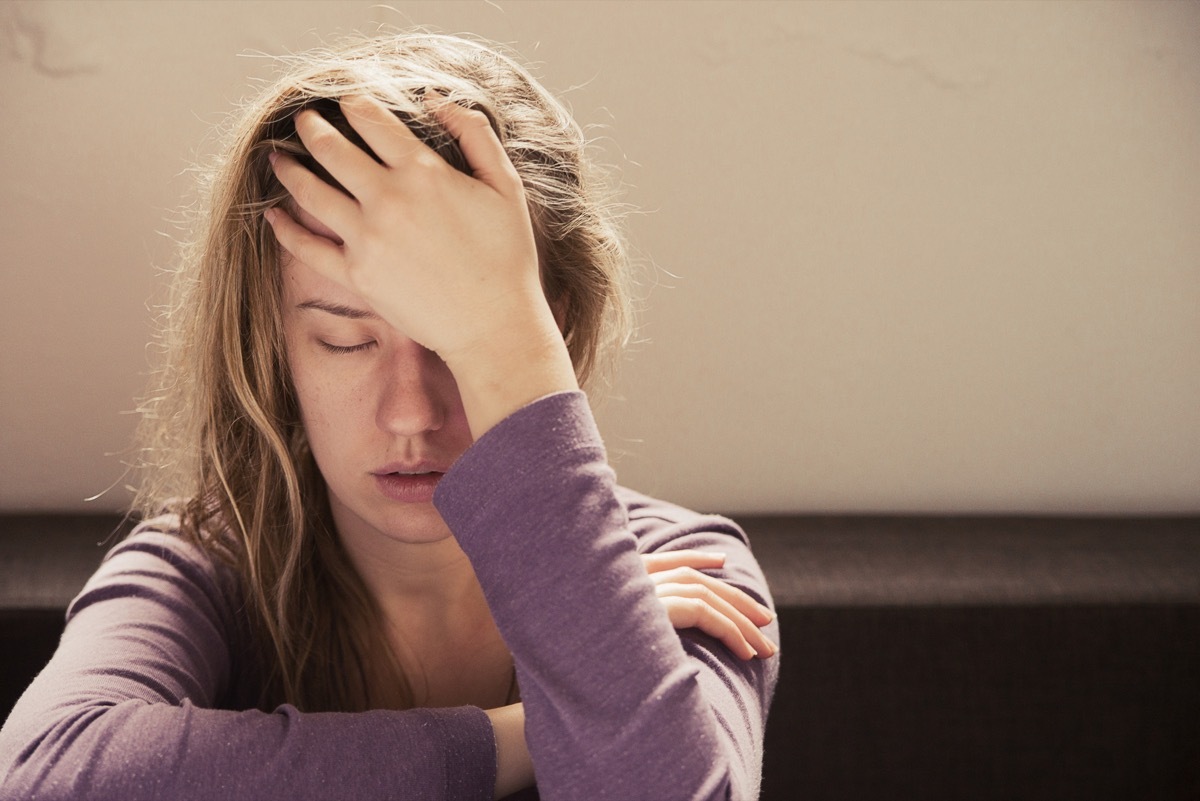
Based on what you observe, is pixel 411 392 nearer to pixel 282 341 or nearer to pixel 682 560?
pixel 282 341

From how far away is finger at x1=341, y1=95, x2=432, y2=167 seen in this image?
27.1 inches

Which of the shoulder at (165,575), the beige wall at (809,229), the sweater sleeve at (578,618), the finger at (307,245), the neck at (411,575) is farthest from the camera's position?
the beige wall at (809,229)

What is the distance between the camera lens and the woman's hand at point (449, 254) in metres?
0.66

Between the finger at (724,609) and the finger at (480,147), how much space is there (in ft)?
0.95

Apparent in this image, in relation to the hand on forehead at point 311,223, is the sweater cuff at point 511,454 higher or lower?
lower

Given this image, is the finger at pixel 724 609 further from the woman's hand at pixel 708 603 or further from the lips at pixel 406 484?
the lips at pixel 406 484

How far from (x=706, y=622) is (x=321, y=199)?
Answer: 0.38m

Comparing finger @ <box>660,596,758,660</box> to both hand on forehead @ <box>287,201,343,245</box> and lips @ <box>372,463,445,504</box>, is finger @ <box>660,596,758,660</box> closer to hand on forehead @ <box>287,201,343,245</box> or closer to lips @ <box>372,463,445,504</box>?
lips @ <box>372,463,445,504</box>

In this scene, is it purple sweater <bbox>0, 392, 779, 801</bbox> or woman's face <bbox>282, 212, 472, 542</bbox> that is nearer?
purple sweater <bbox>0, 392, 779, 801</bbox>

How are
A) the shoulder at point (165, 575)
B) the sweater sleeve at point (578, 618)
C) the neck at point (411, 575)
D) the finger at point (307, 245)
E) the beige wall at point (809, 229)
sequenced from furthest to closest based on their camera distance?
1. the beige wall at point (809, 229)
2. the neck at point (411, 575)
3. the shoulder at point (165, 575)
4. the finger at point (307, 245)
5. the sweater sleeve at point (578, 618)

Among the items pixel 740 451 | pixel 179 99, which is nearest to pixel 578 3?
pixel 179 99

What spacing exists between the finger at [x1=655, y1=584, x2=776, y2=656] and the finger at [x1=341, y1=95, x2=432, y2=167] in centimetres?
33

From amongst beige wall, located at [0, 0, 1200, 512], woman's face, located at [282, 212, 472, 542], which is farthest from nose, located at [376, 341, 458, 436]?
beige wall, located at [0, 0, 1200, 512]

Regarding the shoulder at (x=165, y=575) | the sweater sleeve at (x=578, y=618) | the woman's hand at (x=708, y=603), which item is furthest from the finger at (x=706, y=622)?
the shoulder at (x=165, y=575)
